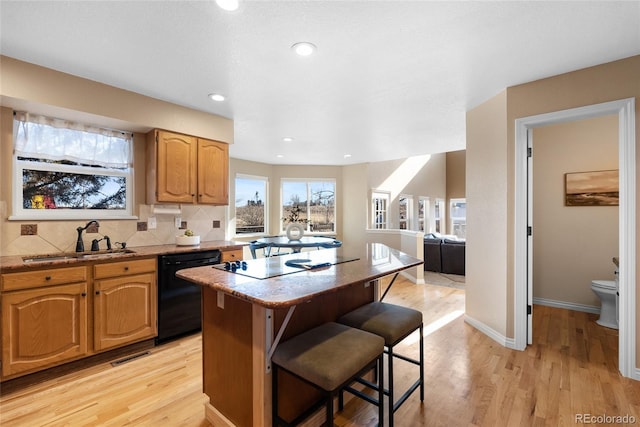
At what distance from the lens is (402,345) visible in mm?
2746

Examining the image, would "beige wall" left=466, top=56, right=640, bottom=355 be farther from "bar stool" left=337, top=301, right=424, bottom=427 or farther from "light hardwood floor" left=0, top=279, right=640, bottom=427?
"bar stool" left=337, top=301, right=424, bottom=427

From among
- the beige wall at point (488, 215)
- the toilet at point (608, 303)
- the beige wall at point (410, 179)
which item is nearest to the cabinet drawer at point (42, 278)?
the beige wall at point (488, 215)

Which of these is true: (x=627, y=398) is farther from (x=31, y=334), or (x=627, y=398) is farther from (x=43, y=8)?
(x=43, y=8)

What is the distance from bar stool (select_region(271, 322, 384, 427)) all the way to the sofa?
4.95 meters

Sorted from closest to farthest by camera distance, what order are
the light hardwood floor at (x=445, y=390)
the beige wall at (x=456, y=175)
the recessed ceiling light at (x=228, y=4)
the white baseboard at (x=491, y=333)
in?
the recessed ceiling light at (x=228, y=4) → the light hardwood floor at (x=445, y=390) → the white baseboard at (x=491, y=333) → the beige wall at (x=456, y=175)

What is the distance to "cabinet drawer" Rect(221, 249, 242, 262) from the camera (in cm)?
323

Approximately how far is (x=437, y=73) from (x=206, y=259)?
9.18 ft

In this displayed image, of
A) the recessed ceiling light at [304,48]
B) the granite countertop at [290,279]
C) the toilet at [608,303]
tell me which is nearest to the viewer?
the granite countertop at [290,279]

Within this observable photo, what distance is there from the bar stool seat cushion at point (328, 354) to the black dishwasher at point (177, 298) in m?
1.82

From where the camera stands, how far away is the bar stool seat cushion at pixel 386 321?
1683mm

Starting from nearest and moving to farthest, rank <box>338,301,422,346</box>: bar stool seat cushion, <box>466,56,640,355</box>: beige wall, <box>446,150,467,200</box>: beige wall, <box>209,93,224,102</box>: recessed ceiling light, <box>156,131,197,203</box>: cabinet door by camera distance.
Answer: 1. <box>338,301,422,346</box>: bar stool seat cushion
2. <box>466,56,640,355</box>: beige wall
3. <box>209,93,224,102</box>: recessed ceiling light
4. <box>156,131,197,203</box>: cabinet door
5. <box>446,150,467,200</box>: beige wall

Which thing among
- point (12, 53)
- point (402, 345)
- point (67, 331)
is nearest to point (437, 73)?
point (402, 345)

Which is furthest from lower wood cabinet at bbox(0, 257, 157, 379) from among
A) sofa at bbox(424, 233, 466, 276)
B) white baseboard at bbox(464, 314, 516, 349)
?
sofa at bbox(424, 233, 466, 276)

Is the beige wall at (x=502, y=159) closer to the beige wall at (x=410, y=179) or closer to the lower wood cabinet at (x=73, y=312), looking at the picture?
the lower wood cabinet at (x=73, y=312)
